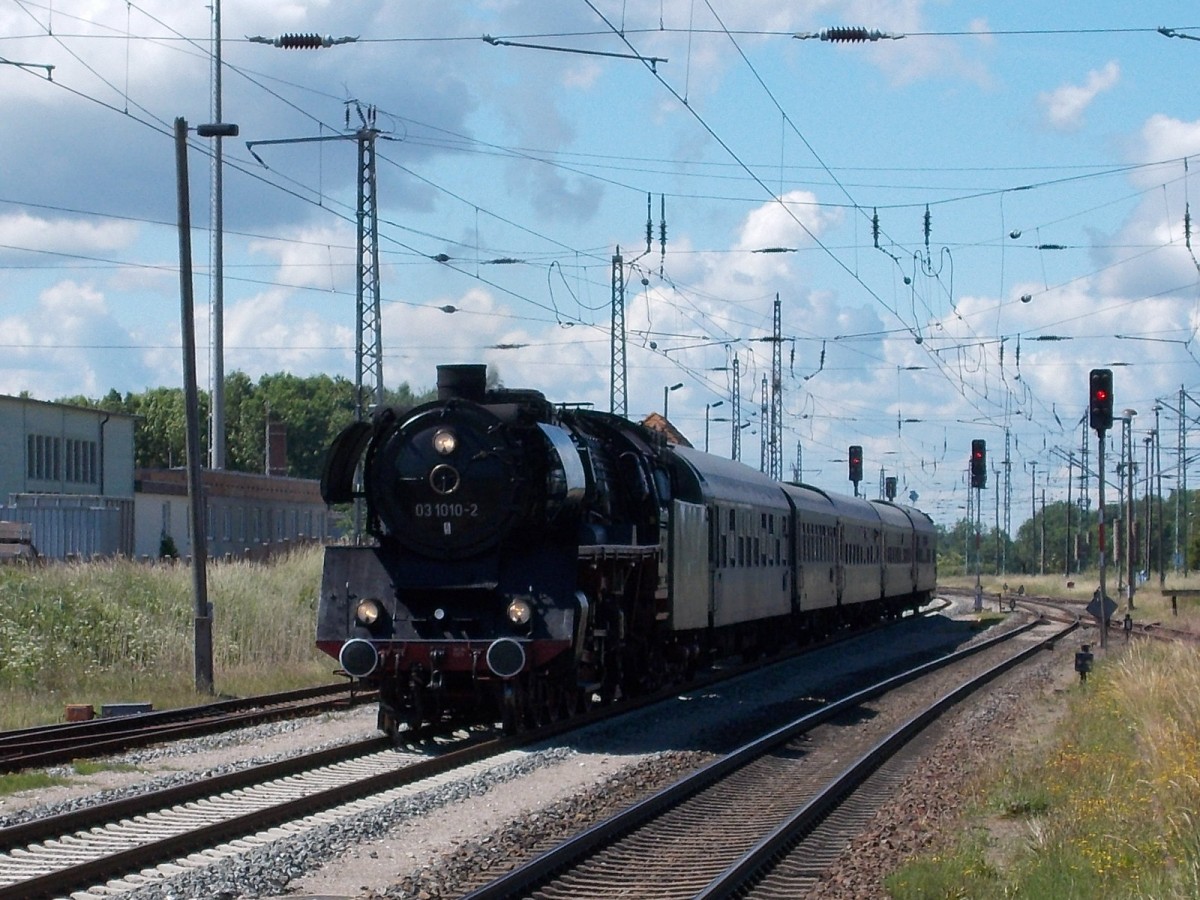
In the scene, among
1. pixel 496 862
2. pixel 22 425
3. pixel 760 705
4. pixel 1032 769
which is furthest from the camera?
pixel 22 425

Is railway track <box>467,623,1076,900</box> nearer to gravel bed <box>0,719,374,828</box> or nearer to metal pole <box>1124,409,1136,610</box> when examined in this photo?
gravel bed <box>0,719,374,828</box>

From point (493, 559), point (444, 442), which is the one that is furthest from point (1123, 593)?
point (444, 442)

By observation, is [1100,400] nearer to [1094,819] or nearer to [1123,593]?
[1094,819]

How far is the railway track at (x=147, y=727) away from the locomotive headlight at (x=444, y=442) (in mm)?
3695

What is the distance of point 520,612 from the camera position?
15047 millimetres

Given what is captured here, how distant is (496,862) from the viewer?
9.67 m

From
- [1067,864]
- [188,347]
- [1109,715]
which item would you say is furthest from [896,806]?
[188,347]

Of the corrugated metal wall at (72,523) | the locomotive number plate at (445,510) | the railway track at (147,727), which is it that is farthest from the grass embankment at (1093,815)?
the corrugated metal wall at (72,523)

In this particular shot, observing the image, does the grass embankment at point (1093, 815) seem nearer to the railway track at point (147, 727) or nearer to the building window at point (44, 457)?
the railway track at point (147, 727)

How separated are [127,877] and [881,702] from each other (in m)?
13.0

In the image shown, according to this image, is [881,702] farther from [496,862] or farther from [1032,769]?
[496,862]

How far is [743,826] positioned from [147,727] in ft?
25.6

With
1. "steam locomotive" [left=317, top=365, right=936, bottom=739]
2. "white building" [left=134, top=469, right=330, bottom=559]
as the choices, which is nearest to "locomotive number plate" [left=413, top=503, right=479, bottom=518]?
"steam locomotive" [left=317, top=365, right=936, bottom=739]

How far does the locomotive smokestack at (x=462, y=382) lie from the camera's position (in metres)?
16.2
